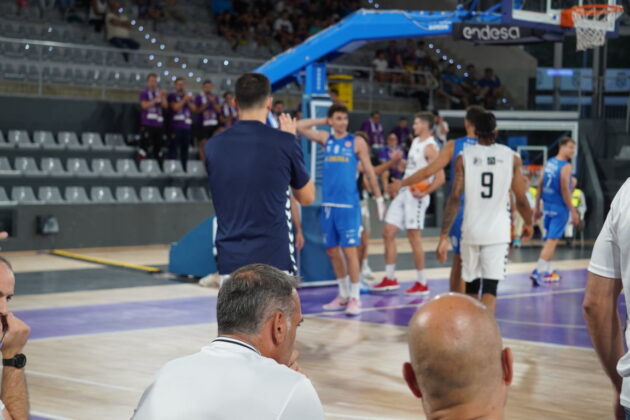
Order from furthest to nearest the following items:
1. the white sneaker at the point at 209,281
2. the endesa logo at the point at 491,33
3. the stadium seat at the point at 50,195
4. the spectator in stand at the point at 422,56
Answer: the spectator in stand at the point at 422,56 → the stadium seat at the point at 50,195 → the endesa logo at the point at 491,33 → the white sneaker at the point at 209,281

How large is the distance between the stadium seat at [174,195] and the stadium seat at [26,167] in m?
2.50

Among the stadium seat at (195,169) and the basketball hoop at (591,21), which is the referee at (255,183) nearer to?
the basketball hoop at (591,21)

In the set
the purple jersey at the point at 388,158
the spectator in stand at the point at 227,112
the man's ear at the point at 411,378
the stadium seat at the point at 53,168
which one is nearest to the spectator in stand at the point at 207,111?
Answer: the spectator in stand at the point at 227,112

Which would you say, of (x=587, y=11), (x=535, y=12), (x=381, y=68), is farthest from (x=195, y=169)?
(x=587, y=11)

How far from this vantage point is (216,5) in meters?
25.3

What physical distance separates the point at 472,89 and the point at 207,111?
8412 millimetres

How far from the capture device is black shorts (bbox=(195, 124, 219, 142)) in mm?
20031

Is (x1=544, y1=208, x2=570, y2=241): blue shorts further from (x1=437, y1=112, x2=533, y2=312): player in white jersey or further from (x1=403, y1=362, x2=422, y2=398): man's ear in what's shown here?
(x1=403, y1=362, x2=422, y2=398): man's ear

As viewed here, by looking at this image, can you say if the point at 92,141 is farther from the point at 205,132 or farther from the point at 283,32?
the point at 283,32

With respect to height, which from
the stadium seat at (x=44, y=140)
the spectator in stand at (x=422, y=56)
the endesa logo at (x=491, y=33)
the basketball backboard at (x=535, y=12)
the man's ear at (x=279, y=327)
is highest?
the basketball backboard at (x=535, y=12)

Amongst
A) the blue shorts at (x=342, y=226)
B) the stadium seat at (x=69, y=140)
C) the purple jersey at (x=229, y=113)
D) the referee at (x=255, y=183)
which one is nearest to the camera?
the referee at (x=255, y=183)

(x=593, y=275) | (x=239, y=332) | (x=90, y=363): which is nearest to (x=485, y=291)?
(x=90, y=363)

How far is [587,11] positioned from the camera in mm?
13008

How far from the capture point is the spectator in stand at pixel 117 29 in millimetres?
21438
